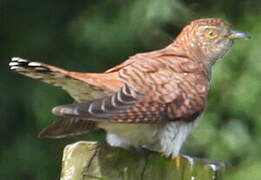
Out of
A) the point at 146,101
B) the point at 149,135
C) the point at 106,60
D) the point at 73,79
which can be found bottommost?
the point at 106,60

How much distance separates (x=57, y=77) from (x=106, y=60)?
443cm

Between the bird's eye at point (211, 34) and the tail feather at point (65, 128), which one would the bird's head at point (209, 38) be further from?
the tail feather at point (65, 128)

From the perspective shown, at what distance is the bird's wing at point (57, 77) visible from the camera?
15.3 ft

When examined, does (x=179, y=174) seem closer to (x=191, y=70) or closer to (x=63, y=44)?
(x=191, y=70)

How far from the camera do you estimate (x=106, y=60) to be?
30.3 feet

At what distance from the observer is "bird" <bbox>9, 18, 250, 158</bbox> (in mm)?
4746

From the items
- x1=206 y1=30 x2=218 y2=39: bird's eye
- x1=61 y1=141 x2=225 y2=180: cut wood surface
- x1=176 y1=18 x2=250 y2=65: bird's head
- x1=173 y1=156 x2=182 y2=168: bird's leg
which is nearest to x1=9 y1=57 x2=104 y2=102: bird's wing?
x1=61 y1=141 x2=225 y2=180: cut wood surface

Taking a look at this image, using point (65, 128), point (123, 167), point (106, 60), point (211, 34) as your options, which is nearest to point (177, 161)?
point (123, 167)

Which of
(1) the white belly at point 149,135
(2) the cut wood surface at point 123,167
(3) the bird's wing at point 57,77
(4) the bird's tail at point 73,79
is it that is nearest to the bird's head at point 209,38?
(1) the white belly at point 149,135

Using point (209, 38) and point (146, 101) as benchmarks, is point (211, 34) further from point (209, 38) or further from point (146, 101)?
point (146, 101)

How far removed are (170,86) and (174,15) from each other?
3276 millimetres

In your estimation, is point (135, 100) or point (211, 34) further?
point (211, 34)

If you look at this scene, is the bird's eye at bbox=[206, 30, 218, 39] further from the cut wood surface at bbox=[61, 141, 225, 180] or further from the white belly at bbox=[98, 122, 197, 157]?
the cut wood surface at bbox=[61, 141, 225, 180]

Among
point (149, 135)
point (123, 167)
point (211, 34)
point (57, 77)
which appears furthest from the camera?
point (211, 34)
